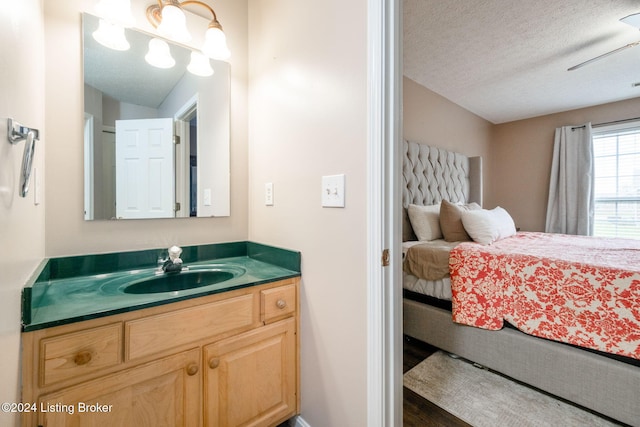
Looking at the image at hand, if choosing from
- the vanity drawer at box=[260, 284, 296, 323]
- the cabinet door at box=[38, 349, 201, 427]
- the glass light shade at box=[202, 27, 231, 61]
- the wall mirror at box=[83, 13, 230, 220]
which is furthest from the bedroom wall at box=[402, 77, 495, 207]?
the cabinet door at box=[38, 349, 201, 427]

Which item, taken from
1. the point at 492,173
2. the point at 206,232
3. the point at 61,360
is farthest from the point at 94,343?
the point at 492,173

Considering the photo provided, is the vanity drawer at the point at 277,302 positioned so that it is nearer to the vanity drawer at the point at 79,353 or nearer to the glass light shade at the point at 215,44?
the vanity drawer at the point at 79,353

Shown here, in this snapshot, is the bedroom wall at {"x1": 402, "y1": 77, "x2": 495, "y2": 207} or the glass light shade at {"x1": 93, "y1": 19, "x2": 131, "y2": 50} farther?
the bedroom wall at {"x1": 402, "y1": 77, "x2": 495, "y2": 207}

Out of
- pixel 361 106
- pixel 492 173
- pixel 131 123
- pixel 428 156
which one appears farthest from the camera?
pixel 492 173

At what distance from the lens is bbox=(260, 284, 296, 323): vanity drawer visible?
3.81ft

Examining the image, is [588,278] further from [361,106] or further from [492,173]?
[492,173]

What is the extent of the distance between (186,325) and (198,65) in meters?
1.31

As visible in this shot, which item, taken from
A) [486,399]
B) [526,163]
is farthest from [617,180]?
[486,399]

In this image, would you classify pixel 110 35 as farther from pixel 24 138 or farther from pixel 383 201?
pixel 383 201

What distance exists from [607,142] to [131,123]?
548cm

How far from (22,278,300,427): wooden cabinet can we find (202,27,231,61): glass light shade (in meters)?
1.20

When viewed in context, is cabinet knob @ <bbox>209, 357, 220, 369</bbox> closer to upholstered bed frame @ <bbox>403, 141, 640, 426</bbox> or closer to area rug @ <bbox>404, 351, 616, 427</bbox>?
area rug @ <bbox>404, 351, 616, 427</bbox>

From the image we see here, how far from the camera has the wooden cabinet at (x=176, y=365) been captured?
761mm

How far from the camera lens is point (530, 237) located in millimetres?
2652
